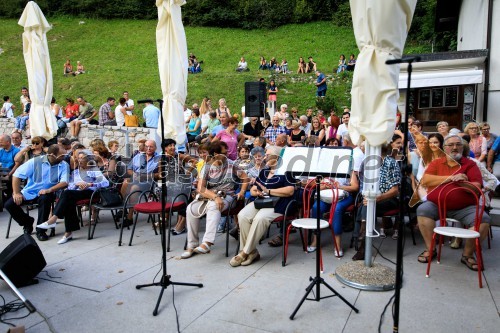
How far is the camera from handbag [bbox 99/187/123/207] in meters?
5.64

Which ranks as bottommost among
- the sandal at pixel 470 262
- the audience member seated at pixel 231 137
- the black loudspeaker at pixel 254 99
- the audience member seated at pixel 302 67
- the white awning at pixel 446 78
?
the sandal at pixel 470 262

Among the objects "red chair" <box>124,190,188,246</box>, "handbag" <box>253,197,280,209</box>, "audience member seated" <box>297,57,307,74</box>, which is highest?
"audience member seated" <box>297,57,307,74</box>

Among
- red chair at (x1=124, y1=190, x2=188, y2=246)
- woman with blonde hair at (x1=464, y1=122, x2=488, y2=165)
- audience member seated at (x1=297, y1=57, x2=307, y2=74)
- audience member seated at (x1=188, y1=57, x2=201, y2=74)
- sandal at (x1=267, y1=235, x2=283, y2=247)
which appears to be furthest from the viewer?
audience member seated at (x1=188, y1=57, x2=201, y2=74)

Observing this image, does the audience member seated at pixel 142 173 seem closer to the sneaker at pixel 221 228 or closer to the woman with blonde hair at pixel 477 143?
the sneaker at pixel 221 228

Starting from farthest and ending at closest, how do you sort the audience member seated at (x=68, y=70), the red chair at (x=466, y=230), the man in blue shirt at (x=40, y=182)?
the audience member seated at (x=68, y=70), the man in blue shirt at (x=40, y=182), the red chair at (x=466, y=230)

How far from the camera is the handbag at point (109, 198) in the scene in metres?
5.64

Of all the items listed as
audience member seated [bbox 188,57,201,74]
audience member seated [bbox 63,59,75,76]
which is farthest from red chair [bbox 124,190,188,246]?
audience member seated [bbox 63,59,75,76]

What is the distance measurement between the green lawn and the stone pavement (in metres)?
15.9

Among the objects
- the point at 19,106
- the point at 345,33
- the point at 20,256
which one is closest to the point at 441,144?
the point at 20,256

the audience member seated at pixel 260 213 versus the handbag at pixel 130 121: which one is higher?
the handbag at pixel 130 121

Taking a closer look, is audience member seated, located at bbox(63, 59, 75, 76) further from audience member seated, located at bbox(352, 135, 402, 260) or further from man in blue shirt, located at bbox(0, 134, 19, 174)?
audience member seated, located at bbox(352, 135, 402, 260)

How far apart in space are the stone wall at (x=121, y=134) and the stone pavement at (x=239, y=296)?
6.95m

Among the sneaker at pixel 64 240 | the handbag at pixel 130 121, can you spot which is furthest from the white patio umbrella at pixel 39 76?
the handbag at pixel 130 121

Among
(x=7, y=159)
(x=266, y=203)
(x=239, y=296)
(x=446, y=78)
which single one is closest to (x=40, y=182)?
(x=7, y=159)
